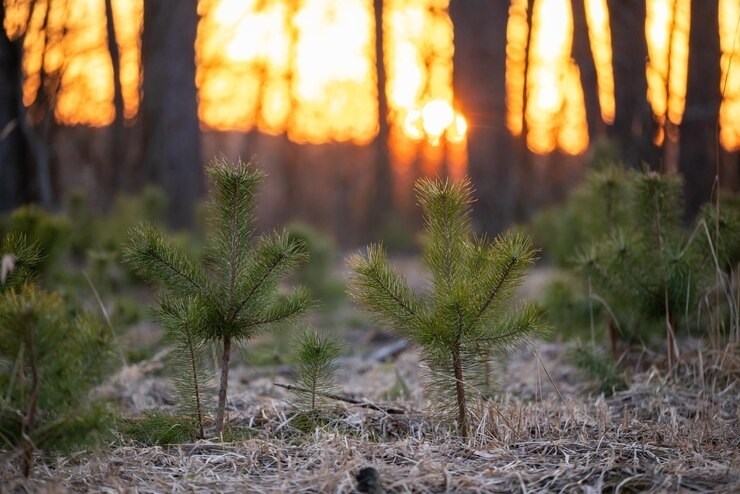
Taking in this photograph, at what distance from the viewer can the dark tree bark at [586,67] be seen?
34.6 ft

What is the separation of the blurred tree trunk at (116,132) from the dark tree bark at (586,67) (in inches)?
Result: 286

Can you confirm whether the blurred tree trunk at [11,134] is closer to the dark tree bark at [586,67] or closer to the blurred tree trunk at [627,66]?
the blurred tree trunk at [627,66]

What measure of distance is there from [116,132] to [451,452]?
37.8 feet

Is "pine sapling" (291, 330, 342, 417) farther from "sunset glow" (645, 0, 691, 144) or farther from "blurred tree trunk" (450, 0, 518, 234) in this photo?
"blurred tree trunk" (450, 0, 518, 234)

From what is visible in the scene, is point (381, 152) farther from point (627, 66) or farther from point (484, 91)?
point (627, 66)

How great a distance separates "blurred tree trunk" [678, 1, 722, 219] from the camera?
20.8 feet

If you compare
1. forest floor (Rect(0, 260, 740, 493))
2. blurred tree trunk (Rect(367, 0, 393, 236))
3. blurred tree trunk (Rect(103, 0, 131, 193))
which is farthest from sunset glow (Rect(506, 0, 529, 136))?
forest floor (Rect(0, 260, 740, 493))

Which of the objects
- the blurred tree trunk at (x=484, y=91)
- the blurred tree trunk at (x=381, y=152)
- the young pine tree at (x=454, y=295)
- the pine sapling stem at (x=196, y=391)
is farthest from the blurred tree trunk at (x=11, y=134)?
the blurred tree trunk at (x=381, y=152)

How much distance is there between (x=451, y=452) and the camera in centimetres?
256

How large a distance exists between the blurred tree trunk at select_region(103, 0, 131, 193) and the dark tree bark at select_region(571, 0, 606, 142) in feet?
23.8

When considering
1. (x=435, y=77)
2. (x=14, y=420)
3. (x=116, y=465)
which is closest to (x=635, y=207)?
(x=116, y=465)

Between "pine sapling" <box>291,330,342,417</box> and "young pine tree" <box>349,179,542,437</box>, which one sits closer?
"young pine tree" <box>349,179,542,437</box>

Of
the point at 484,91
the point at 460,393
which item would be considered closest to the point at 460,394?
the point at 460,393

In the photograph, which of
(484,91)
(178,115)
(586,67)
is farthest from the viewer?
(586,67)
